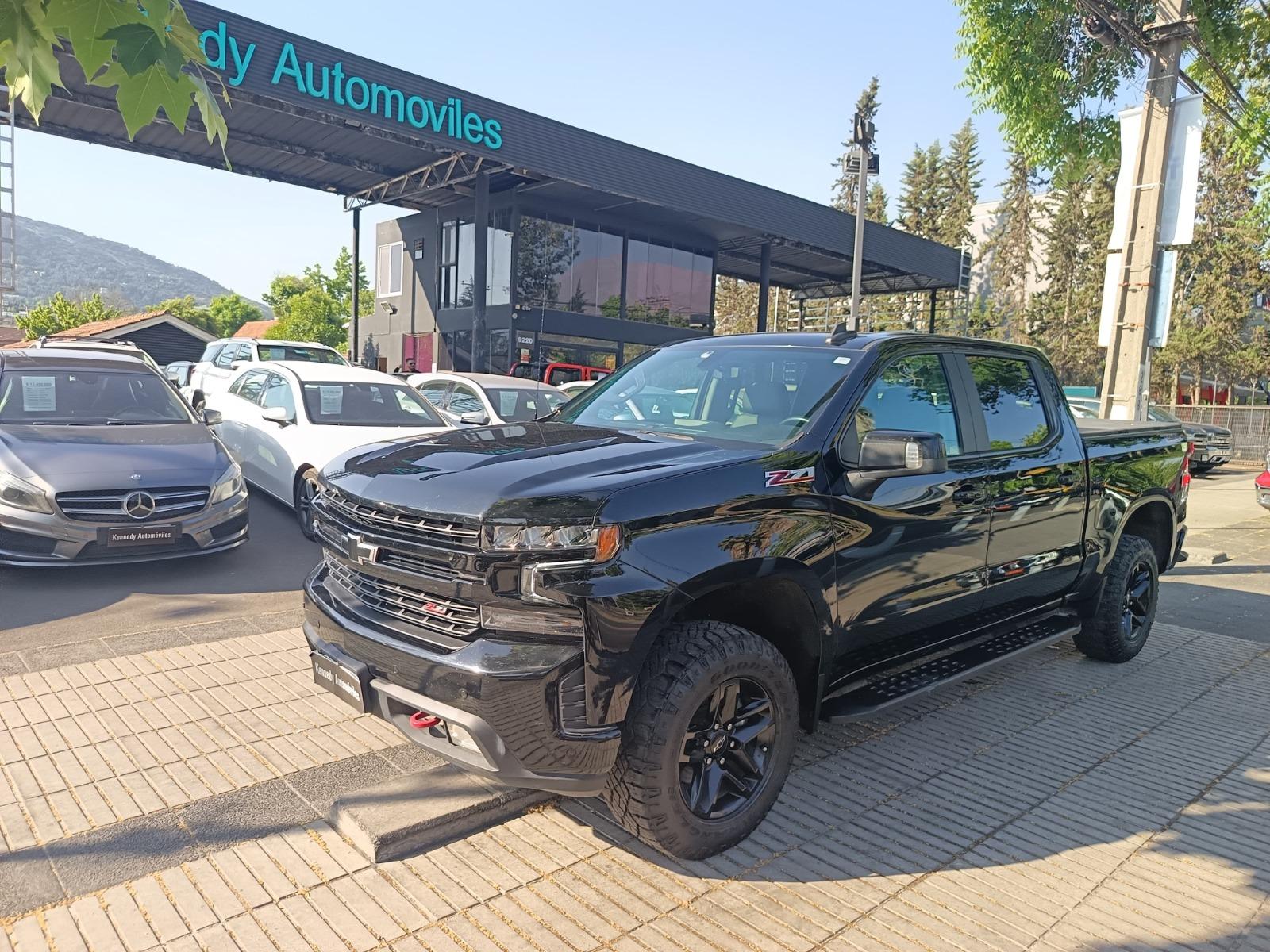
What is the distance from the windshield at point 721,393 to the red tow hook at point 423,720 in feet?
5.30

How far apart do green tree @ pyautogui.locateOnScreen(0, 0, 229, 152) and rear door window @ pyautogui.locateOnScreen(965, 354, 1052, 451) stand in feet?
12.2

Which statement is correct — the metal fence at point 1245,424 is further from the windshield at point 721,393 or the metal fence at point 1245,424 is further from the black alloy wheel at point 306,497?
the windshield at point 721,393

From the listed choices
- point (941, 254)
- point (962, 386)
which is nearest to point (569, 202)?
point (941, 254)

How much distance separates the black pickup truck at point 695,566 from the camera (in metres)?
2.74

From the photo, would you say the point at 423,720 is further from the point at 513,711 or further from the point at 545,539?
the point at 545,539

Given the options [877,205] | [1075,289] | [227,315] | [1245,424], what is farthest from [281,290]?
[1245,424]

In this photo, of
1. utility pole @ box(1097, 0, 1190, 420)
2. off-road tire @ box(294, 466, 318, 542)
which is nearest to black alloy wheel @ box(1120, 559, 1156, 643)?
utility pole @ box(1097, 0, 1190, 420)

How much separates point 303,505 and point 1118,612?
22.5ft

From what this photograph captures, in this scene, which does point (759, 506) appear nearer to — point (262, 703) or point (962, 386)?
point (962, 386)

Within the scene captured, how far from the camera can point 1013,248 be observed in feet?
218

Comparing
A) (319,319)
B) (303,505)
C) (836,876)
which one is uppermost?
(319,319)

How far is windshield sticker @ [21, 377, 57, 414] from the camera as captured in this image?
708 centimetres

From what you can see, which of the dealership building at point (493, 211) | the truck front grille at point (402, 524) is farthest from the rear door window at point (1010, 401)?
the dealership building at point (493, 211)

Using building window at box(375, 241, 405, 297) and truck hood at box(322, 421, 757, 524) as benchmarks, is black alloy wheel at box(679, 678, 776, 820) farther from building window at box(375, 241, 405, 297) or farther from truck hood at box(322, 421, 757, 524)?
building window at box(375, 241, 405, 297)
